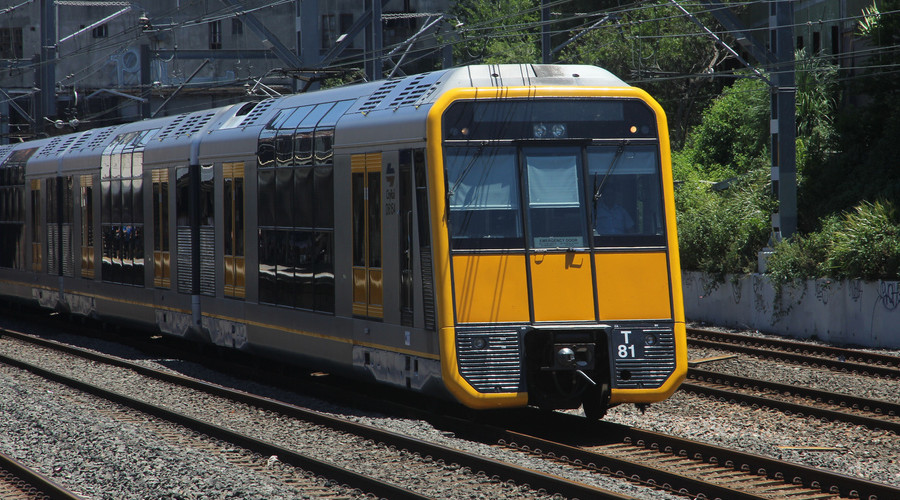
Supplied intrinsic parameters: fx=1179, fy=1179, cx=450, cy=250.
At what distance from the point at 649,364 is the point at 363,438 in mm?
2687

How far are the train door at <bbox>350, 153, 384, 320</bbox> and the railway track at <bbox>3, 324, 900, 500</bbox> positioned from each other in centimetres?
142

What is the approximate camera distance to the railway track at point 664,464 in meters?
8.15

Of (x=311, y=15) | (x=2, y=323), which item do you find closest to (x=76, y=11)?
(x=2, y=323)

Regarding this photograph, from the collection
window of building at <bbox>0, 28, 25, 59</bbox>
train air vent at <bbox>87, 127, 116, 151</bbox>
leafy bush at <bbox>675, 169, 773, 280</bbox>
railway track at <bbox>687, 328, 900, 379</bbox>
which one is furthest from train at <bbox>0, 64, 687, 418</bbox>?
window of building at <bbox>0, 28, 25, 59</bbox>

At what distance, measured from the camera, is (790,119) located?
21234mm

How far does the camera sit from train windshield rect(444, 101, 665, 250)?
10.4 meters

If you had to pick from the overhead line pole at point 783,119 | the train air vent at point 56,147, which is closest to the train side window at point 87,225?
the train air vent at point 56,147

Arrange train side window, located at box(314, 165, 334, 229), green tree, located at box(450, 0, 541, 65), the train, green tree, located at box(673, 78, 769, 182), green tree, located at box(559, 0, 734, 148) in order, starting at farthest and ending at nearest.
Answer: green tree, located at box(450, 0, 541, 65) → green tree, located at box(559, 0, 734, 148) → green tree, located at box(673, 78, 769, 182) → train side window, located at box(314, 165, 334, 229) → the train

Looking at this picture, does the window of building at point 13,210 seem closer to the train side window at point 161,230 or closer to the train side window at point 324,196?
the train side window at point 161,230

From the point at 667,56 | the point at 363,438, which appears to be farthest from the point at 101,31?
the point at 363,438

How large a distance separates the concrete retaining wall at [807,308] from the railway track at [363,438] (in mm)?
10476

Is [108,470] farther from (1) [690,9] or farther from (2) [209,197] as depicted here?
(1) [690,9]

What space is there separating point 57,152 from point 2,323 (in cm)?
472

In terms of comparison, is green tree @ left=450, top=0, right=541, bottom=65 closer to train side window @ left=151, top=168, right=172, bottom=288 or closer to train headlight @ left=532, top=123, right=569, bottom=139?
train side window @ left=151, top=168, right=172, bottom=288
